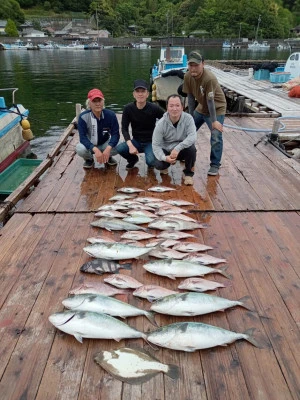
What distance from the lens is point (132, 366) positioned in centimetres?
206

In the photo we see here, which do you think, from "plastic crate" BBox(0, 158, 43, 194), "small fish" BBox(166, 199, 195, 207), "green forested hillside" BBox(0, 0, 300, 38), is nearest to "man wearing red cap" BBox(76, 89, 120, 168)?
"small fish" BBox(166, 199, 195, 207)

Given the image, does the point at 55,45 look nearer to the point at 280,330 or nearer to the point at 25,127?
the point at 25,127

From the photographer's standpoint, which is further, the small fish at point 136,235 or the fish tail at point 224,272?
the small fish at point 136,235

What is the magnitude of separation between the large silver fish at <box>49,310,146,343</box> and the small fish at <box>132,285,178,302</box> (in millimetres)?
379

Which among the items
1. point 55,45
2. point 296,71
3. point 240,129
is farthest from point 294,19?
point 240,129

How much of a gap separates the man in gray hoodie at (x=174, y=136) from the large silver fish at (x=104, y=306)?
270 centimetres

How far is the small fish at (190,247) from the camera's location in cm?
338

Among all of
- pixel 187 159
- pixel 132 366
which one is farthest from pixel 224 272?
pixel 187 159

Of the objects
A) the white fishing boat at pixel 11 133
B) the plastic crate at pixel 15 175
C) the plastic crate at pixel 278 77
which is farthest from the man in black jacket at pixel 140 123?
the plastic crate at pixel 278 77

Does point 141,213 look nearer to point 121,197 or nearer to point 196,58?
point 121,197

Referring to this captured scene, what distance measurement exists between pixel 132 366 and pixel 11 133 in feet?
27.9

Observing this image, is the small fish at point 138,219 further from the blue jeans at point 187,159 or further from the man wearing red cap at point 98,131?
the man wearing red cap at point 98,131

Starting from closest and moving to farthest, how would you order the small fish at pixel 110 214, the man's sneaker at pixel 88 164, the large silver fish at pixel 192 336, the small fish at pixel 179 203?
the large silver fish at pixel 192 336, the small fish at pixel 110 214, the small fish at pixel 179 203, the man's sneaker at pixel 88 164

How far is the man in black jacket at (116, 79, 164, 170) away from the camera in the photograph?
16.6ft
